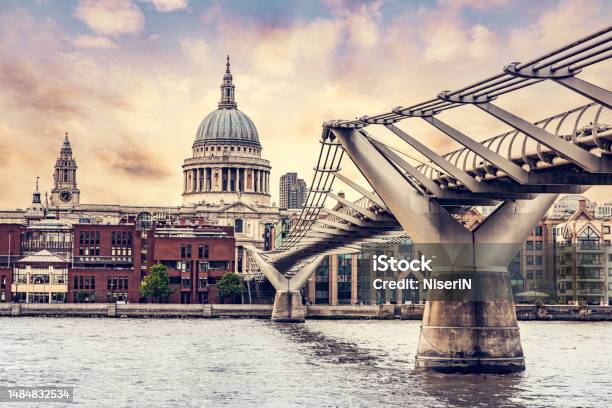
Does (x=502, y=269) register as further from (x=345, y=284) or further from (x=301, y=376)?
(x=345, y=284)

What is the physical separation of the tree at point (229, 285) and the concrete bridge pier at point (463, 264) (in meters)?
96.3

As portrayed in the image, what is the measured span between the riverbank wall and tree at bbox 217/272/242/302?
8650 mm

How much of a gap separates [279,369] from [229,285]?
8845 centimetres

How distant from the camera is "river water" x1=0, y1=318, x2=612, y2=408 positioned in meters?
51.6

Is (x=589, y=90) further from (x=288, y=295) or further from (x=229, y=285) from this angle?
(x=229, y=285)


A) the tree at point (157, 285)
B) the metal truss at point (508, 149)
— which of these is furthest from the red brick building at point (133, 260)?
the metal truss at point (508, 149)

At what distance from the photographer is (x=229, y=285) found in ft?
507

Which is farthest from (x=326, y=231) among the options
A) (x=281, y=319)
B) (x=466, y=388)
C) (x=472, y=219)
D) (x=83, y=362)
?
(x=472, y=219)

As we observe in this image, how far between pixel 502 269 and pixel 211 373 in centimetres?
1628

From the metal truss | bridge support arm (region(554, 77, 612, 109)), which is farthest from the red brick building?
bridge support arm (region(554, 77, 612, 109))

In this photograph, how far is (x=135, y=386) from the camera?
5731cm

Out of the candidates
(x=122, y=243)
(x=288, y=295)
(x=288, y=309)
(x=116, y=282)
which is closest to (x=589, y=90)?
(x=288, y=309)

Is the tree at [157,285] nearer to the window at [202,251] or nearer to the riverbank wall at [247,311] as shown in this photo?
the riverbank wall at [247,311]

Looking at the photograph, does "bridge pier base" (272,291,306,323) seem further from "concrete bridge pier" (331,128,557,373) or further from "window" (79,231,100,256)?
"concrete bridge pier" (331,128,557,373)
